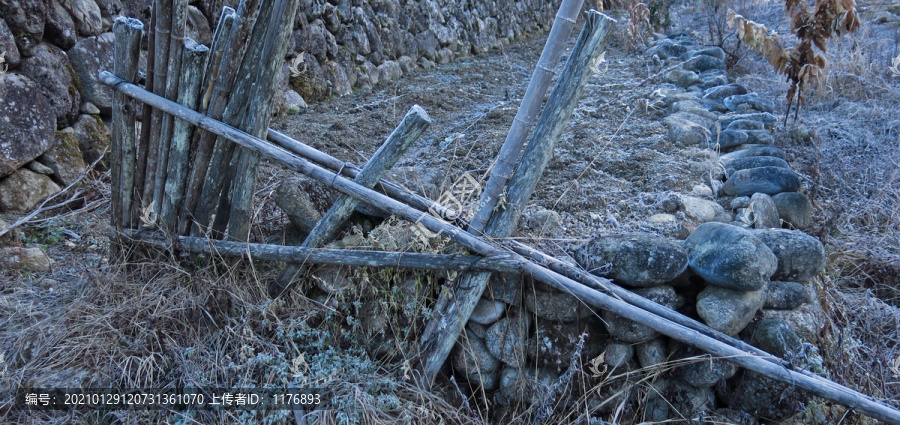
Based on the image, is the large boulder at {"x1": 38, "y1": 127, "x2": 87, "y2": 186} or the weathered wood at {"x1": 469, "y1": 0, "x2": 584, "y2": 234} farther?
the large boulder at {"x1": 38, "y1": 127, "x2": 87, "y2": 186}

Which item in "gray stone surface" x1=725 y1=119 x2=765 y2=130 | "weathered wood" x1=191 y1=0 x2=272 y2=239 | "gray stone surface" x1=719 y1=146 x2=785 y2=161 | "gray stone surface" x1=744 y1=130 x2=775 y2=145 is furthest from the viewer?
"gray stone surface" x1=725 y1=119 x2=765 y2=130

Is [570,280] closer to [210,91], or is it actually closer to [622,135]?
[210,91]

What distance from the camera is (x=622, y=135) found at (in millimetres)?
4770

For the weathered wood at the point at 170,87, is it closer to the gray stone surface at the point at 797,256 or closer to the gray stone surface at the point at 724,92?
the gray stone surface at the point at 797,256

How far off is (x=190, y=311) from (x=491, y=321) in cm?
140

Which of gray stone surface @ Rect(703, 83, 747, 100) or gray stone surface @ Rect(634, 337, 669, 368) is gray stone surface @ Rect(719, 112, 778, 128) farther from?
gray stone surface @ Rect(634, 337, 669, 368)

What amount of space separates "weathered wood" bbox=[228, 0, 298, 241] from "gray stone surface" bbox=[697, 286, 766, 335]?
2.08 m

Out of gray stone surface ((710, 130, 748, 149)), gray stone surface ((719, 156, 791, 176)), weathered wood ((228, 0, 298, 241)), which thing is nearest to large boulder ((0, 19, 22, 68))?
weathered wood ((228, 0, 298, 241))

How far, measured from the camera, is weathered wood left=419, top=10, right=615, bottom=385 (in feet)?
7.43

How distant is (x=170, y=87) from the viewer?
2494mm

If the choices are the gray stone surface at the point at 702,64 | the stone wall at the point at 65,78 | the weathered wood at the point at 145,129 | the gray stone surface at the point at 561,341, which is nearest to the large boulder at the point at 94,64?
the stone wall at the point at 65,78

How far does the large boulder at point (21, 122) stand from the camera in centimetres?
330

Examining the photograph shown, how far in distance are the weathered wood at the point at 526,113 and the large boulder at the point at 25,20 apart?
10.9ft

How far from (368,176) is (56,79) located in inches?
110
